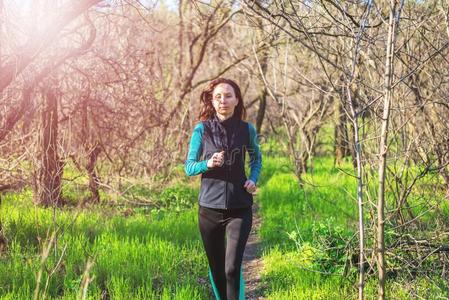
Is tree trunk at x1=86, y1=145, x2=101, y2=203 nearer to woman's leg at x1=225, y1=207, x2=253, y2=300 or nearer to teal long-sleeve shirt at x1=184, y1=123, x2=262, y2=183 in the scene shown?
teal long-sleeve shirt at x1=184, y1=123, x2=262, y2=183

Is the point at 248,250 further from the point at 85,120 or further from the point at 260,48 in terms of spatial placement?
the point at 260,48

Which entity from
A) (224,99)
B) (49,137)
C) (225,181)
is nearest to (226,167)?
(225,181)

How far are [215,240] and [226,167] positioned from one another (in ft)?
1.67

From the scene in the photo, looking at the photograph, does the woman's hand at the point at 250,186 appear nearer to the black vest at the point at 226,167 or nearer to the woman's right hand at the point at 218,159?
the black vest at the point at 226,167

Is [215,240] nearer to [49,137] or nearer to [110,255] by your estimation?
[110,255]

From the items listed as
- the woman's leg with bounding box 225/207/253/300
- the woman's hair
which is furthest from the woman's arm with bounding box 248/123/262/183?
the woman's leg with bounding box 225/207/253/300

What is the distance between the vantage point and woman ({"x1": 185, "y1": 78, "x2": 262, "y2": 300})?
3498mm

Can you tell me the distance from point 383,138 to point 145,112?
598cm

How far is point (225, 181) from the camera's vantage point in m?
3.59

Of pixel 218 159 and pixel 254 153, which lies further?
pixel 254 153

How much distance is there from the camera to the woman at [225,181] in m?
3.50

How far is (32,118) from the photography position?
6.82m

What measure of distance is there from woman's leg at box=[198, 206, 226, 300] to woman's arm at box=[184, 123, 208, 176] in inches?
10.8

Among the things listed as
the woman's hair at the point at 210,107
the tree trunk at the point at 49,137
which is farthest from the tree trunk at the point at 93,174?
the woman's hair at the point at 210,107
